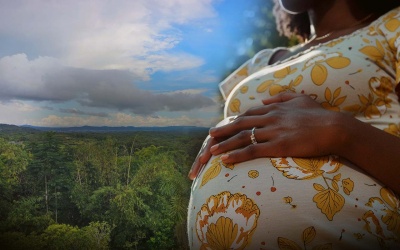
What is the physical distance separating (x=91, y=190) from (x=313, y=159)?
1.86 meters

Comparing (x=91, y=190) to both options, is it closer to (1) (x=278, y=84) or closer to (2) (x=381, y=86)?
(1) (x=278, y=84)

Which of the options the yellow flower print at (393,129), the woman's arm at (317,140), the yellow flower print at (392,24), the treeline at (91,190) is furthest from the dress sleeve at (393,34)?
the treeline at (91,190)

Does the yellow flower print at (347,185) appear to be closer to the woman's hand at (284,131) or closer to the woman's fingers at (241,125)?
the woman's hand at (284,131)

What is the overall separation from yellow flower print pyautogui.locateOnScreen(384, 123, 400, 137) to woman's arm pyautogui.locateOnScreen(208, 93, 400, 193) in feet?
0.31

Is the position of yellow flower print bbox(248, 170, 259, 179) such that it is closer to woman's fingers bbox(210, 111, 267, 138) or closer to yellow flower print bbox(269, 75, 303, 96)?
woman's fingers bbox(210, 111, 267, 138)

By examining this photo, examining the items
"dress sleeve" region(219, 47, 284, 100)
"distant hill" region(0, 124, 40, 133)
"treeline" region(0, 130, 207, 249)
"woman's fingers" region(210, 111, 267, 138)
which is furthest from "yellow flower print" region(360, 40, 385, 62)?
"distant hill" region(0, 124, 40, 133)

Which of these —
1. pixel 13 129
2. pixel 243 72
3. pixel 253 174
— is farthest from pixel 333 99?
pixel 13 129

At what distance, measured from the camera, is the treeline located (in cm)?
238

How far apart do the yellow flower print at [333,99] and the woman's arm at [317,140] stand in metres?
0.07

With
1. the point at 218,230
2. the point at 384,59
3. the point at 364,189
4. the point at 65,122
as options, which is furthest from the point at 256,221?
the point at 65,122

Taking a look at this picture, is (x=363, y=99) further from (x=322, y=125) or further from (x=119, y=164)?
(x=119, y=164)

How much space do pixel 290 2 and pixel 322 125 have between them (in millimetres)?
628

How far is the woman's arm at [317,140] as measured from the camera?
829 millimetres

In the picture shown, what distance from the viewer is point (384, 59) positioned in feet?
3.31
